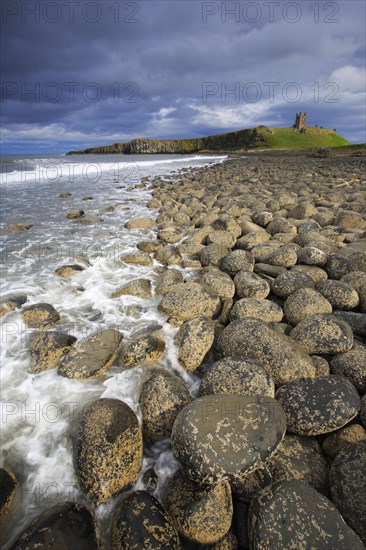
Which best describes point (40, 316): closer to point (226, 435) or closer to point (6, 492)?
point (6, 492)

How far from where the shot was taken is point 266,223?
788 cm

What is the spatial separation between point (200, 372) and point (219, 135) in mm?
119301

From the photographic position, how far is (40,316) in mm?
4605

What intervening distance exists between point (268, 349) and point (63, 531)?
2.37 metres

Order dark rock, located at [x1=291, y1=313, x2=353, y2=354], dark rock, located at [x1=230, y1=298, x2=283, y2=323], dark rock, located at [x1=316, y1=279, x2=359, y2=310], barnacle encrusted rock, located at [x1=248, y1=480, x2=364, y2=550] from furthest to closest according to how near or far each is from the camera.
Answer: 1. dark rock, located at [x1=316, y1=279, x2=359, y2=310]
2. dark rock, located at [x1=230, y1=298, x2=283, y2=323]
3. dark rock, located at [x1=291, y1=313, x2=353, y2=354]
4. barnacle encrusted rock, located at [x1=248, y1=480, x2=364, y2=550]

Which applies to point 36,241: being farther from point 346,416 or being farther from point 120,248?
point 346,416

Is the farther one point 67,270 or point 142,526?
point 67,270

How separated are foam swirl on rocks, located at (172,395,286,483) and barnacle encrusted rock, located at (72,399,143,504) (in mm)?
474

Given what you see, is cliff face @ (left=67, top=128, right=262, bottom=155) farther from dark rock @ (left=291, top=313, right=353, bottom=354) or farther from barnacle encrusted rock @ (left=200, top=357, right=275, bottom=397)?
barnacle encrusted rock @ (left=200, top=357, right=275, bottom=397)

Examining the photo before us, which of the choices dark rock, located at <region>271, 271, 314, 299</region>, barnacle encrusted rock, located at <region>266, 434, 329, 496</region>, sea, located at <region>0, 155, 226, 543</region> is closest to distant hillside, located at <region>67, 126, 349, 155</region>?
sea, located at <region>0, 155, 226, 543</region>

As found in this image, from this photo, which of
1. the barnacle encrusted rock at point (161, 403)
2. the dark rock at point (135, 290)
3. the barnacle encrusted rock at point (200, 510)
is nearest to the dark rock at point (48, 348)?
the barnacle encrusted rock at point (161, 403)

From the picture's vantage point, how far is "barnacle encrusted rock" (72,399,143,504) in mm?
2473

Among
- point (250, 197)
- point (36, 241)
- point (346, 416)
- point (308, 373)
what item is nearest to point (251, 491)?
point (346, 416)

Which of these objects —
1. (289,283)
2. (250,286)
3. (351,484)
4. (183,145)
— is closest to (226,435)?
(351,484)
